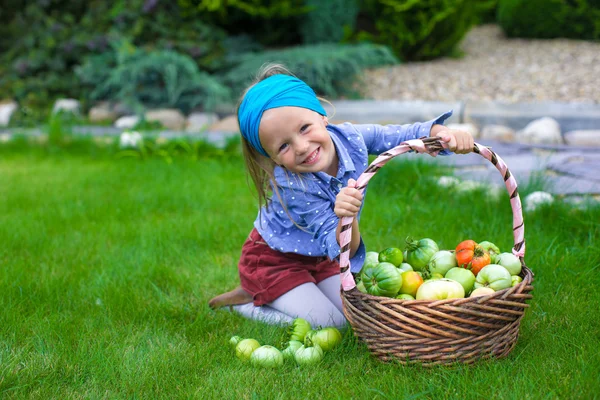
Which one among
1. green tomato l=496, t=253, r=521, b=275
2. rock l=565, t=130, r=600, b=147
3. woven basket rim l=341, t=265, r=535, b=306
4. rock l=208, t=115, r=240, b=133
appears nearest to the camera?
woven basket rim l=341, t=265, r=535, b=306

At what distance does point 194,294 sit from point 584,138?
354 cm

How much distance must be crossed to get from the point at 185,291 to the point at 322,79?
12.9 feet

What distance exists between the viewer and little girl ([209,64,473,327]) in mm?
2043

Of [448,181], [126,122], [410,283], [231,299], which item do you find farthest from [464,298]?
[126,122]

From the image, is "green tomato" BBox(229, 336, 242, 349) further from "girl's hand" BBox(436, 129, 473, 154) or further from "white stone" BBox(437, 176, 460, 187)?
"white stone" BBox(437, 176, 460, 187)

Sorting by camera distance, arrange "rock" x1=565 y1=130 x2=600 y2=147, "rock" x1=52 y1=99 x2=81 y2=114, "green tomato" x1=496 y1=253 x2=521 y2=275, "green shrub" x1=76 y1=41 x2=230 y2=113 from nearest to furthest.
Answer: "green tomato" x1=496 y1=253 x2=521 y2=275
"rock" x1=565 y1=130 x2=600 y2=147
"green shrub" x1=76 y1=41 x2=230 y2=113
"rock" x1=52 y1=99 x2=81 y2=114

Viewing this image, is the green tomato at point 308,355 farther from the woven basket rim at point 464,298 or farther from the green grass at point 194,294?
the woven basket rim at point 464,298

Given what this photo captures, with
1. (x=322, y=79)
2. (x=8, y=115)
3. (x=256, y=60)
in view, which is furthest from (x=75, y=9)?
(x=322, y=79)

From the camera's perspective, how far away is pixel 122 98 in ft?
20.1

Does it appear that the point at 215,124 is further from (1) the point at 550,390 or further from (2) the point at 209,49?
(1) the point at 550,390

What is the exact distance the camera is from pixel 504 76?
662 cm

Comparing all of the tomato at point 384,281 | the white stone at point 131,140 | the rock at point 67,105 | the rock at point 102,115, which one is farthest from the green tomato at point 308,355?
the rock at point 67,105

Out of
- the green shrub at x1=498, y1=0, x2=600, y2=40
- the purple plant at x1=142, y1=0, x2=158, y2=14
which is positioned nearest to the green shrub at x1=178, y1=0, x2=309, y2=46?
the purple plant at x1=142, y1=0, x2=158, y2=14

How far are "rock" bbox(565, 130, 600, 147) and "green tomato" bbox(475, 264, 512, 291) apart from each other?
3.32 m
